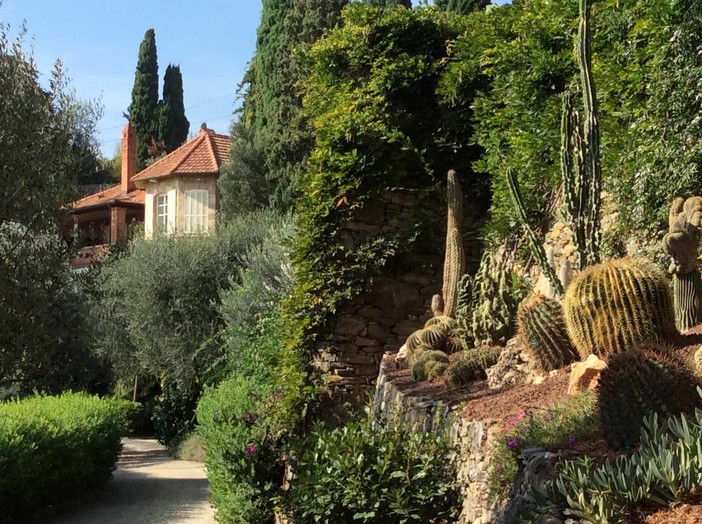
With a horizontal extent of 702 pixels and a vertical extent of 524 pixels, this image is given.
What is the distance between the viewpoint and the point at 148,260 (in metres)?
19.9

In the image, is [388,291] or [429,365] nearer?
[429,365]

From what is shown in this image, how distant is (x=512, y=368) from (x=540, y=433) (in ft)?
6.90

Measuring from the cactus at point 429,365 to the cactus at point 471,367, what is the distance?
1.42 feet

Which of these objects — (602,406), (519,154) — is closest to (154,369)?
(519,154)

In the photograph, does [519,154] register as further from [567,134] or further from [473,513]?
[473,513]

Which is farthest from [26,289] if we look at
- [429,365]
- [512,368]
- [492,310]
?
[512,368]

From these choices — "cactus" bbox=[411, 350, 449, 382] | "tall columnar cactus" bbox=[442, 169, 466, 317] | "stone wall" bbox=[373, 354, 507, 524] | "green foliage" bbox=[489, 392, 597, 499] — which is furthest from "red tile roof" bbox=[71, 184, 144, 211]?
"green foliage" bbox=[489, 392, 597, 499]

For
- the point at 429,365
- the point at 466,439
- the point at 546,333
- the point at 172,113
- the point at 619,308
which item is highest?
the point at 172,113

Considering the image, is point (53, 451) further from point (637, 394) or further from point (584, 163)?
point (637, 394)

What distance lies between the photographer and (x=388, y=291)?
10.8 meters

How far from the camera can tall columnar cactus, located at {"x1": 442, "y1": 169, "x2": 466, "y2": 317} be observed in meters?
9.52

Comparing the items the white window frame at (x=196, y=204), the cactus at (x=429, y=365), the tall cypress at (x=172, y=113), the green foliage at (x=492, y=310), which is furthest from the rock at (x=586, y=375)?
the tall cypress at (x=172, y=113)

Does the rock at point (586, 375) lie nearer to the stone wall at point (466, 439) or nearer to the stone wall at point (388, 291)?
the stone wall at point (466, 439)

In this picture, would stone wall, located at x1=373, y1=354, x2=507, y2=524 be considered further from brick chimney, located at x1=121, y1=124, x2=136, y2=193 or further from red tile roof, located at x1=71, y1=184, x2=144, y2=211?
brick chimney, located at x1=121, y1=124, x2=136, y2=193
